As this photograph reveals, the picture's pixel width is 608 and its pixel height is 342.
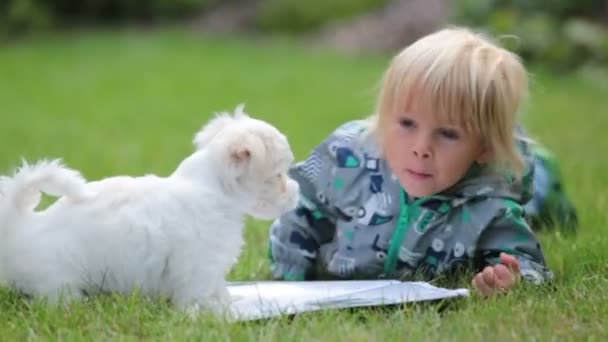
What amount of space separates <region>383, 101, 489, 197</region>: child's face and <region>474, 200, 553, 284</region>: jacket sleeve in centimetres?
22

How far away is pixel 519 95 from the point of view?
3.98m

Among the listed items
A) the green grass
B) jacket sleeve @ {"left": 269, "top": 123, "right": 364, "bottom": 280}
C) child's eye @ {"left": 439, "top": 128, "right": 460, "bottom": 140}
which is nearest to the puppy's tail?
the green grass

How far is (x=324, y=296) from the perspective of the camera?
369 cm

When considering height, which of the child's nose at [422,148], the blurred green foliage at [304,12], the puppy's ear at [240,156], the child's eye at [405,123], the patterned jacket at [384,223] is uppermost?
the puppy's ear at [240,156]

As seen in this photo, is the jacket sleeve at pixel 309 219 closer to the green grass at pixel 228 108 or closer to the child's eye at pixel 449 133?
the green grass at pixel 228 108

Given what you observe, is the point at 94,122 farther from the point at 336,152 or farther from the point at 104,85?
the point at 336,152

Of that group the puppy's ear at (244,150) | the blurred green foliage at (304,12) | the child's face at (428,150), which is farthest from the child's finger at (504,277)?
the blurred green foliage at (304,12)

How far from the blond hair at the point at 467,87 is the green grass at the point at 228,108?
336 millimetres

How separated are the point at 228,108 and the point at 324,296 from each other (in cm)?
638

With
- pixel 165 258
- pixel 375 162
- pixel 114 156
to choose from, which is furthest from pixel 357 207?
pixel 114 156

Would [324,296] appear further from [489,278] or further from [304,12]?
[304,12]

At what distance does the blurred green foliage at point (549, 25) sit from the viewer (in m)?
11.5

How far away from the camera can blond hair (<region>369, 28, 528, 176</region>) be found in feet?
12.7

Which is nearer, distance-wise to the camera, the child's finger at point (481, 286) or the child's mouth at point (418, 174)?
the child's finger at point (481, 286)
